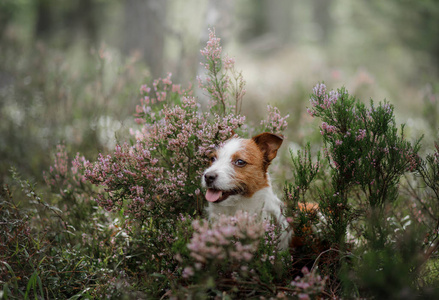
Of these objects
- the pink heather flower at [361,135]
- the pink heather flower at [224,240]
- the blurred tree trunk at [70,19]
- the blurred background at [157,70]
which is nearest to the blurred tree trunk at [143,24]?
the blurred background at [157,70]

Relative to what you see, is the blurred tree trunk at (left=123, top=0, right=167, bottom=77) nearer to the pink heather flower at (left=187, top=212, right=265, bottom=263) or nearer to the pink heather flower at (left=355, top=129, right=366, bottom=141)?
the pink heather flower at (left=355, top=129, right=366, bottom=141)

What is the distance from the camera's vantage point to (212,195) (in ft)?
9.76

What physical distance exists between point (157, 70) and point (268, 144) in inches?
251

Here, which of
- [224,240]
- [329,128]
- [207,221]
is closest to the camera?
[224,240]

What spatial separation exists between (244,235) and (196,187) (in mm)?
985

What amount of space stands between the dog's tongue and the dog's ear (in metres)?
0.59

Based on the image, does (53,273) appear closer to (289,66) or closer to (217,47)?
(217,47)

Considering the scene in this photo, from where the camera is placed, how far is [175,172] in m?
3.26

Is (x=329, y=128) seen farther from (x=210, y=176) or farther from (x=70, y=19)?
(x=70, y=19)

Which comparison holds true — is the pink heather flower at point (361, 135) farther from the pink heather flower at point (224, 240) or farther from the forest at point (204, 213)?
the pink heather flower at point (224, 240)

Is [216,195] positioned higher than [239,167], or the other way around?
[239,167]

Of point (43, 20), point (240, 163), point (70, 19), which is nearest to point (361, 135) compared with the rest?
point (240, 163)

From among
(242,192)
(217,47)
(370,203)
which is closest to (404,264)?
(370,203)

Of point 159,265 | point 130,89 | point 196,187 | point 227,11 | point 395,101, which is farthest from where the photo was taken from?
point 395,101
